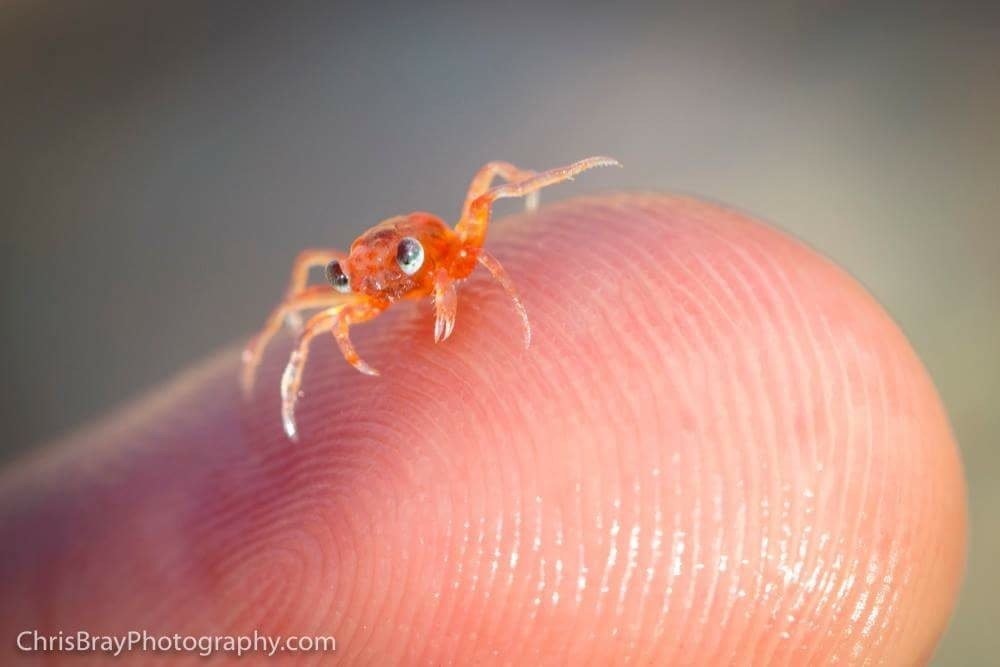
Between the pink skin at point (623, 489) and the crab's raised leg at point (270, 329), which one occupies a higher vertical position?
the crab's raised leg at point (270, 329)

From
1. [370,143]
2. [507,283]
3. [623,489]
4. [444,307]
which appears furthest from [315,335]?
[370,143]

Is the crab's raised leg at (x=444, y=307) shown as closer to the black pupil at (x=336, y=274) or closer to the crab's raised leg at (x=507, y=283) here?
the crab's raised leg at (x=507, y=283)

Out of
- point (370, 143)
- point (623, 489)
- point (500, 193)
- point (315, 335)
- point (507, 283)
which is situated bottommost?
point (623, 489)

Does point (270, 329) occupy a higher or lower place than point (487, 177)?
lower

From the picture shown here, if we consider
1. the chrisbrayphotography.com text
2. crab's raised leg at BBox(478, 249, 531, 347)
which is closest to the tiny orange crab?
crab's raised leg at BBox(478, 249, 531, 347)

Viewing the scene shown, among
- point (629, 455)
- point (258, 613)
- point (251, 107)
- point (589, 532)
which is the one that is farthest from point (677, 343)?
point (251, 107)

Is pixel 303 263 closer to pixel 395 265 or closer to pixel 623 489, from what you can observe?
pixel 395 265

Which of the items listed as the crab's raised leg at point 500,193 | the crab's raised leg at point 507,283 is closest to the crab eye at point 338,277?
the crab's raised leg at point 500,193
